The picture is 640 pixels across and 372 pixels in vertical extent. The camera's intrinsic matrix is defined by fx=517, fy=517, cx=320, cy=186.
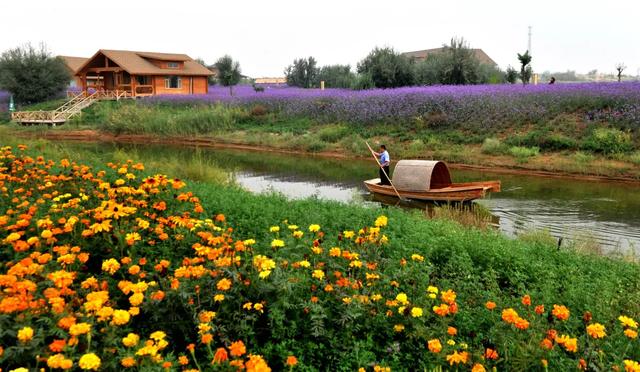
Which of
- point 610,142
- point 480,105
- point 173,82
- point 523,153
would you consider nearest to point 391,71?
point 480,105

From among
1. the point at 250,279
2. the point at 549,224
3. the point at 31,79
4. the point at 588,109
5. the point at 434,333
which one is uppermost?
the point at 31,79

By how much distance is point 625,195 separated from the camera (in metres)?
14.6

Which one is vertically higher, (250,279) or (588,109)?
(588,109)

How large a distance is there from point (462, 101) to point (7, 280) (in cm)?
2430

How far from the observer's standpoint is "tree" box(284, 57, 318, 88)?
55.3 metres

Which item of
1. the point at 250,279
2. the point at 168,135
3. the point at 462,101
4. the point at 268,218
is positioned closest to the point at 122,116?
the point at 168,135

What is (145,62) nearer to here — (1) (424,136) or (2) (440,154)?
(1) (424,136)

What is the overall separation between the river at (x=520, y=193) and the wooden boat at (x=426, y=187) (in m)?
0.69

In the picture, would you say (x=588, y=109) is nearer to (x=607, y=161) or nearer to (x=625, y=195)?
(x=607, y=161)

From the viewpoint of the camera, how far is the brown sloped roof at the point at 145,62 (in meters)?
42.9

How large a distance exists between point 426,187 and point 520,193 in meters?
3.82

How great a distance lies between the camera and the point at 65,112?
117 feet

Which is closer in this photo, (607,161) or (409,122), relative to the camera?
(607,161)

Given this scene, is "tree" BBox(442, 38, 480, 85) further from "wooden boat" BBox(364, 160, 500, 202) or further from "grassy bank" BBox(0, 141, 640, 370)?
"grassy bank" BBox(0, 141, 640, 370)
